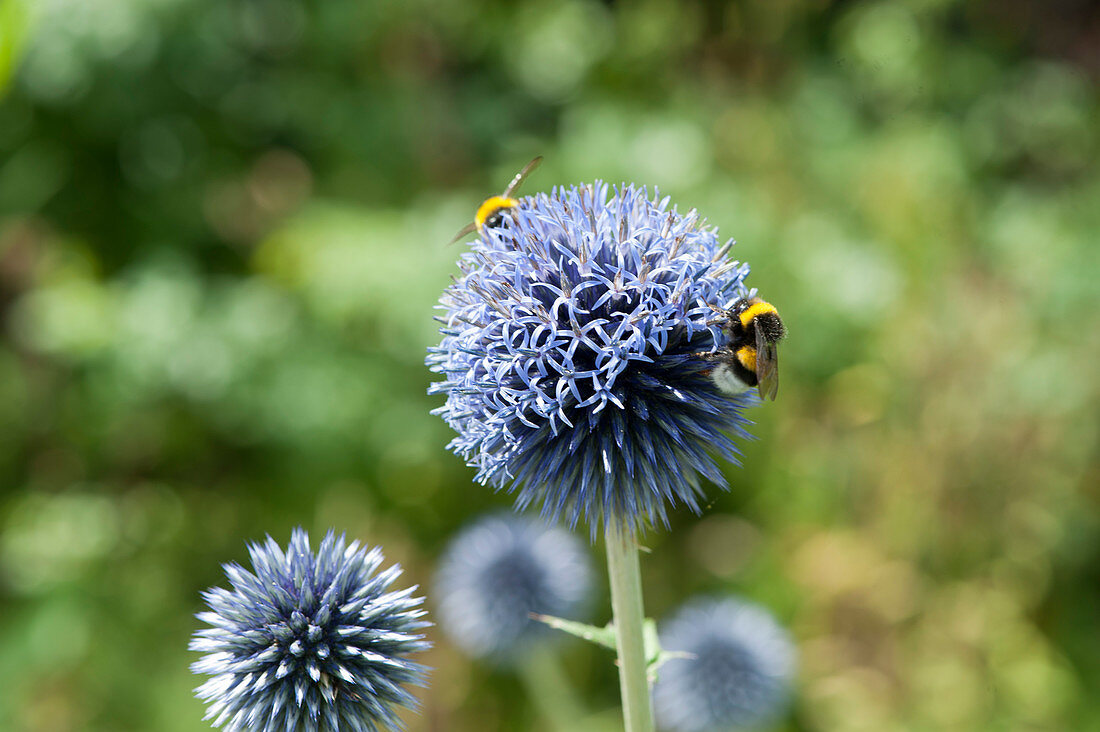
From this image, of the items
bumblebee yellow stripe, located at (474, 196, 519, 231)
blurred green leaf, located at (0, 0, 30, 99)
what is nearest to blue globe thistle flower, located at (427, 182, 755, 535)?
bumblebee yellow stripe, located at (474, 196, 519, 231)

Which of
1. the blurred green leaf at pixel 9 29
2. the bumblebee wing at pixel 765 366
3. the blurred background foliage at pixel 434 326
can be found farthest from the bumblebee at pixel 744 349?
the blurred background foliage at pixel 434 326

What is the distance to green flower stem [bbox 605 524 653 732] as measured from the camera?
1.59m

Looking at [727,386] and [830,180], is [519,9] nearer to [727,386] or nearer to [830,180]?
[830,180]

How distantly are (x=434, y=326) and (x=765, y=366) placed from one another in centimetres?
276

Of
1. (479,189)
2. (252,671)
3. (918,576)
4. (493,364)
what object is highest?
(479,189)

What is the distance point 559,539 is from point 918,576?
79.9 inches

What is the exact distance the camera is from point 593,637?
1637 millimetres

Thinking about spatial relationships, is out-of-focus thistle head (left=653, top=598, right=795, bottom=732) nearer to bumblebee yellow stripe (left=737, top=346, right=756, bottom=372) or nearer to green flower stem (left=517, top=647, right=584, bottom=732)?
green flower stem (left=517, top=647, right=584, bottom=732)

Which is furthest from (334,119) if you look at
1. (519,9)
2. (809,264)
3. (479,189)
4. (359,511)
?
(809,264)

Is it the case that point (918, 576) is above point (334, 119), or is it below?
below

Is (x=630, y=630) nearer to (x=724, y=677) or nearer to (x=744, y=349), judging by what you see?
(x=744, y=349)

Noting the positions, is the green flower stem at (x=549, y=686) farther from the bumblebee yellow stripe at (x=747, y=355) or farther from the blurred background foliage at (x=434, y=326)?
the bumblebee yellow stripe at (x=747, y=355)

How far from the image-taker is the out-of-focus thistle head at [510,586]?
303cm

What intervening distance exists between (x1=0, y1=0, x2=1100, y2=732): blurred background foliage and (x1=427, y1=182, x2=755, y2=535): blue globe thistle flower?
2.72m
